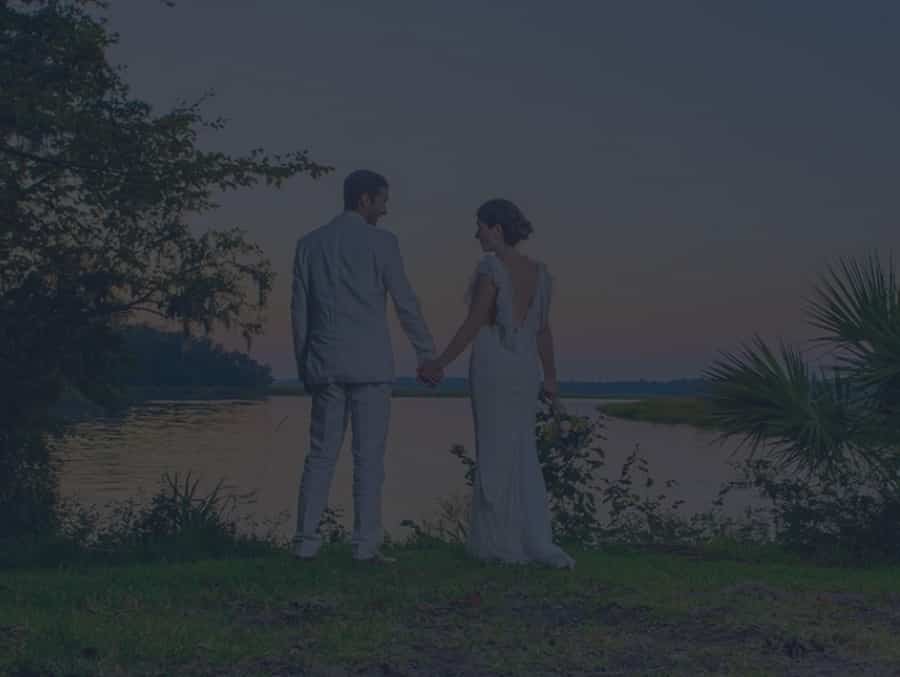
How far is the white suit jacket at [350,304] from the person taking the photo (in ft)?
26.7

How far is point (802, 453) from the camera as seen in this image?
36.3ft

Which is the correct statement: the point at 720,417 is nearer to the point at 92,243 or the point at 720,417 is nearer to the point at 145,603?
the point at 145,603

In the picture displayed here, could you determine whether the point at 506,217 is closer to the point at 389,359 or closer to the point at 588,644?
the point at 389,359

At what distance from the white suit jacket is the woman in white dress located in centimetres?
46

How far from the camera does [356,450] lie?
27.2ft

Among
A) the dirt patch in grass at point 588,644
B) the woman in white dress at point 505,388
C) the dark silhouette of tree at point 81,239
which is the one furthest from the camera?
the dark silhouette of tree at point 81,239

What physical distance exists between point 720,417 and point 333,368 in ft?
14.9

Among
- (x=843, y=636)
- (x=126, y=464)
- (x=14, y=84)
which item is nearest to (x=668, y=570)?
(x=843, y=636)

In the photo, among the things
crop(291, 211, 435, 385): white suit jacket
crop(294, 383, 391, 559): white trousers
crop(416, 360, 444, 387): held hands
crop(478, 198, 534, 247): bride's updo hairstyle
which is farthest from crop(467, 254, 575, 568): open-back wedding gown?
crop(294, 383, 391, 559): white trousers

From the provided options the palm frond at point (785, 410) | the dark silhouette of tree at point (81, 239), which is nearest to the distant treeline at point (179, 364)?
the dark silhouette of tree at point (81, 239)

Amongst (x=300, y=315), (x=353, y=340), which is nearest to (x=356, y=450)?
(x=353, y=340)

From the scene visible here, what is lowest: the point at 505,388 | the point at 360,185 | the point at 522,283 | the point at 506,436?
the point at 506,436

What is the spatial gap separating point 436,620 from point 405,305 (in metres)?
2.36

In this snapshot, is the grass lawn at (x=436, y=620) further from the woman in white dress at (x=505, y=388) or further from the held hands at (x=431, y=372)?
the held hands at (x=431, y=372)
